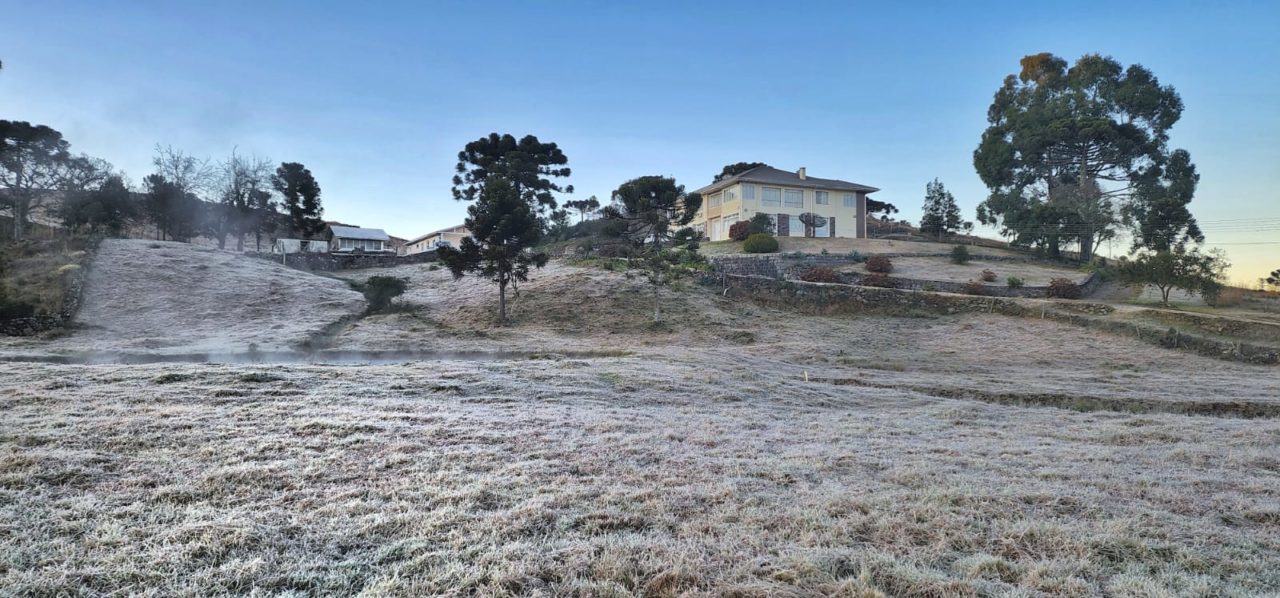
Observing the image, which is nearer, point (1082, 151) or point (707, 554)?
point (707, 554)

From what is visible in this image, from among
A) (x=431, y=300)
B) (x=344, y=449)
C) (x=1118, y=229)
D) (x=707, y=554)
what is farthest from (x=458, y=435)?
(x=1118, y=229)

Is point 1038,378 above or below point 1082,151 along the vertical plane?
below

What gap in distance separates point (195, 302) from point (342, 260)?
13.1 metres

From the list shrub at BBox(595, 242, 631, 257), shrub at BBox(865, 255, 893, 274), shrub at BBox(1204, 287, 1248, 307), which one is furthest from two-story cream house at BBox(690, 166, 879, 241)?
shrub at BBox(1204, 287, 1248, 307)

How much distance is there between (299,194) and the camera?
158 feet

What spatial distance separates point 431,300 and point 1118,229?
43114 mm

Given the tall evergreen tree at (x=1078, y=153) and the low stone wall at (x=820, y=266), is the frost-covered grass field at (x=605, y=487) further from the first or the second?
the tall evergreen tree at (x=1078, y=153)

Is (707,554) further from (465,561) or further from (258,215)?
(258,215)

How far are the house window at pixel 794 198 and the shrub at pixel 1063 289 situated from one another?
20672 mm

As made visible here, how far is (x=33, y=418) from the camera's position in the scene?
21.8 ft

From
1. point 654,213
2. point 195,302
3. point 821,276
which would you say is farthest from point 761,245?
point 195,302

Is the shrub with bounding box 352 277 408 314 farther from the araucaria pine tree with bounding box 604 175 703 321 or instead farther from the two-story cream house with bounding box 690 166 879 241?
the two-story cream house with bounding box 690 166 879 241

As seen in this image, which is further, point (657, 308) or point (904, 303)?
point (904, 303)

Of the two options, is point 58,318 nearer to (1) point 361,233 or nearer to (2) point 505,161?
(2) point 505,161
